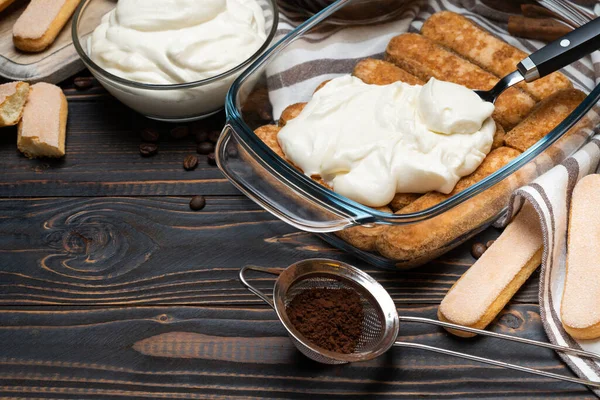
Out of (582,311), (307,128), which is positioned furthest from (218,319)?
(582,311)

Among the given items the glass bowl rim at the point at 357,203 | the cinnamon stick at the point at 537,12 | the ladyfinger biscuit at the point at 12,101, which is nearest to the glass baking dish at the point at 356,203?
the glass bowl rim at the point at 357,203

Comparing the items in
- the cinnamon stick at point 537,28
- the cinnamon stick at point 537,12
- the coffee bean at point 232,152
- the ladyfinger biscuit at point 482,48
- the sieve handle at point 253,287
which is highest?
the cinnamon stick at point 537,12

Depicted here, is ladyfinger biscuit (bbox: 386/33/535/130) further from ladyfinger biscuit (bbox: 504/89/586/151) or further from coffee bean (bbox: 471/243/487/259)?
coffee bean (bbox: 471/243/487/259)

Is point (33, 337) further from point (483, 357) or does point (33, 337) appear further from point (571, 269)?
point (571, 269)

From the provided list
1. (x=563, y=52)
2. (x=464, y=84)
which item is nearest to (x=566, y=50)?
(x=563, y=52)

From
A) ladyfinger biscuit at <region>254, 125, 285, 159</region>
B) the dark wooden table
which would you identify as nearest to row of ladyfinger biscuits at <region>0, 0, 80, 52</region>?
the dark wooden table

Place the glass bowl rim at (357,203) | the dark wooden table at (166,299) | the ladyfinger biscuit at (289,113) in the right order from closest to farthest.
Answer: the glass bowl rim at (357,203), the dark wooden table at (166,299), the ladyfinger biscuit at (289,113)

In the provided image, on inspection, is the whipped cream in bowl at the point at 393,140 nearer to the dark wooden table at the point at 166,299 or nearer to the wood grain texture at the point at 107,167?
the dark wooden table at the point at 166,299
